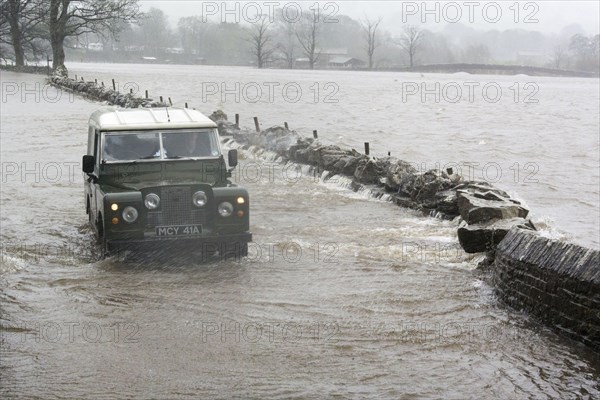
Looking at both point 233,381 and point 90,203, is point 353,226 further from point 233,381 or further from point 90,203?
point 233,381

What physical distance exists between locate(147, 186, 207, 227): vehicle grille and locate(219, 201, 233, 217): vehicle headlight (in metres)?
0.28

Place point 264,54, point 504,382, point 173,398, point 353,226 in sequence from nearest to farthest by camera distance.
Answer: point 173,398, point 504,382, point 353,226, point 264,54

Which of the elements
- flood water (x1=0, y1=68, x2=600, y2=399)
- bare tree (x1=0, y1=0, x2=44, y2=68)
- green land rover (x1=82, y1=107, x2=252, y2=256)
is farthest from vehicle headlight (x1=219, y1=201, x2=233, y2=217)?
bare tree (x1=0, y1=0, x2=44, y2=68)

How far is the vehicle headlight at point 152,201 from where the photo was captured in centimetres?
1287

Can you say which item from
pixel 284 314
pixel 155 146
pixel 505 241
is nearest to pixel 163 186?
pixel 155 146

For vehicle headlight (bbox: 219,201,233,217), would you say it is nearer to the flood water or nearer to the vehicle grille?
the vehicle grille

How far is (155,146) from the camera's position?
13898 mm

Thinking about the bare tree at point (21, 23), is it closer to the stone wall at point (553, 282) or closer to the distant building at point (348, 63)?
the stone wall at point (553, 282)

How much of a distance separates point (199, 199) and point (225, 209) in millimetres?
437

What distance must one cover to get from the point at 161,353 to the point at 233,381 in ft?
3.78

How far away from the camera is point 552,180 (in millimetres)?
29141

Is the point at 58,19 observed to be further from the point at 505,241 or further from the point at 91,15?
the point at 505,241

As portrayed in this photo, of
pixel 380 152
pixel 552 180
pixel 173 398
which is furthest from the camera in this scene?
A: pixel 380 152

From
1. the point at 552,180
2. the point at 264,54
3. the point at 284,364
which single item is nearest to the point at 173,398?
the point at 284,364
